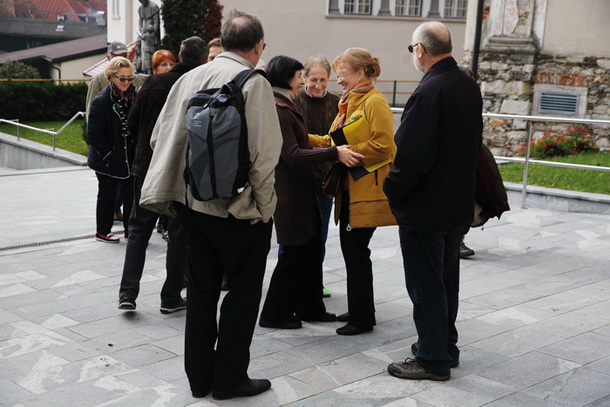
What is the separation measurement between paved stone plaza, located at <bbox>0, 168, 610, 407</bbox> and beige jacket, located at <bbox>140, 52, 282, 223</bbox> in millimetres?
1008

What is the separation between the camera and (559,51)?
1554cm

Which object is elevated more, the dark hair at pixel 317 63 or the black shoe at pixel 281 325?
the dark hair at pixel 317 63

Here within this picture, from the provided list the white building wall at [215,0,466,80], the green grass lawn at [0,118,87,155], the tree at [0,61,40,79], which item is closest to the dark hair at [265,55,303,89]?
the green grass lawn at [0,118,87,155]

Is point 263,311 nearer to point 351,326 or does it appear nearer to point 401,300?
point 351,326

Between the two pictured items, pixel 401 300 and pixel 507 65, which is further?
pixel 507 65

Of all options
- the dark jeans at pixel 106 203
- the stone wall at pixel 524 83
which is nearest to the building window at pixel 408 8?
the stone wall at pixel 524 83

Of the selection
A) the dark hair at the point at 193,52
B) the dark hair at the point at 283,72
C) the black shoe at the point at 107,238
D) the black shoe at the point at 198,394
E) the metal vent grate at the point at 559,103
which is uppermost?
the dark hair at the point at 193,52

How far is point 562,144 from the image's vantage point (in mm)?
14000

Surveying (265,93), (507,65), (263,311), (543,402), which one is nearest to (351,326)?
(263,311)

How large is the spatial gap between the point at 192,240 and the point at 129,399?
87 cm

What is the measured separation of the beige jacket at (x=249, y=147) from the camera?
393 centimetres

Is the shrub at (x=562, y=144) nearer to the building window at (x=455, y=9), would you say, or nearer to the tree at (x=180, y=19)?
the tree at (x=180, y=19)

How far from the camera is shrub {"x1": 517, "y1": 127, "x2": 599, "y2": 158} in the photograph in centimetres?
1384

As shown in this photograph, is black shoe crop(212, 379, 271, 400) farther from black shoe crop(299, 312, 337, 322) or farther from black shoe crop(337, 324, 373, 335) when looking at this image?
black shoe crop(299, 312, 337, 322)
